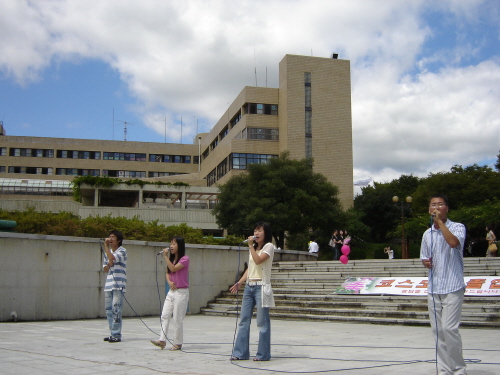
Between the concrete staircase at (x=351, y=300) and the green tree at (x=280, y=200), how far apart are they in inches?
588

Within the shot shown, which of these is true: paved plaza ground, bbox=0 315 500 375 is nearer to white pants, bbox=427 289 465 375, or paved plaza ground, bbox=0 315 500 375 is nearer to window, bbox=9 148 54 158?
white pants, bbox=427 289 465 375

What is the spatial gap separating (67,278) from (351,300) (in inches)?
290

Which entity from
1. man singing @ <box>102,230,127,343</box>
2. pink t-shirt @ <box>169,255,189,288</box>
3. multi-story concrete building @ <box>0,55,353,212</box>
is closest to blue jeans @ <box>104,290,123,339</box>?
man singing @ <box>102,230,127,343</box>

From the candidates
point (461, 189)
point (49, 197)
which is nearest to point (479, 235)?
point (461, 189)

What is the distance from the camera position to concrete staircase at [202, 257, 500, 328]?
12.0 m

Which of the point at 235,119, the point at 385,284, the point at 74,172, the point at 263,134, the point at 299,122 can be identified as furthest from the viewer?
the point at 74,172

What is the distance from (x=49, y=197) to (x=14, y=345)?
5517cm

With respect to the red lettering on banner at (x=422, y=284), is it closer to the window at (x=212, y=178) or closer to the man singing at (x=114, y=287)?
the man singing at (x=114, y=287)

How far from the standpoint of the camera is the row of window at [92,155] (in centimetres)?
7431

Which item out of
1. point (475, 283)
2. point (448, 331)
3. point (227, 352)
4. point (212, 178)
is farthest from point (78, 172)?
point (448, 331)

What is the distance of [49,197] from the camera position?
59688 millimetres

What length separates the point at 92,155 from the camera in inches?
2995

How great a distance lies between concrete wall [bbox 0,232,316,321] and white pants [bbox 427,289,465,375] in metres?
7.38

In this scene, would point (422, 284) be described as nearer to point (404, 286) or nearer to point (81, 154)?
point (404, 286)
